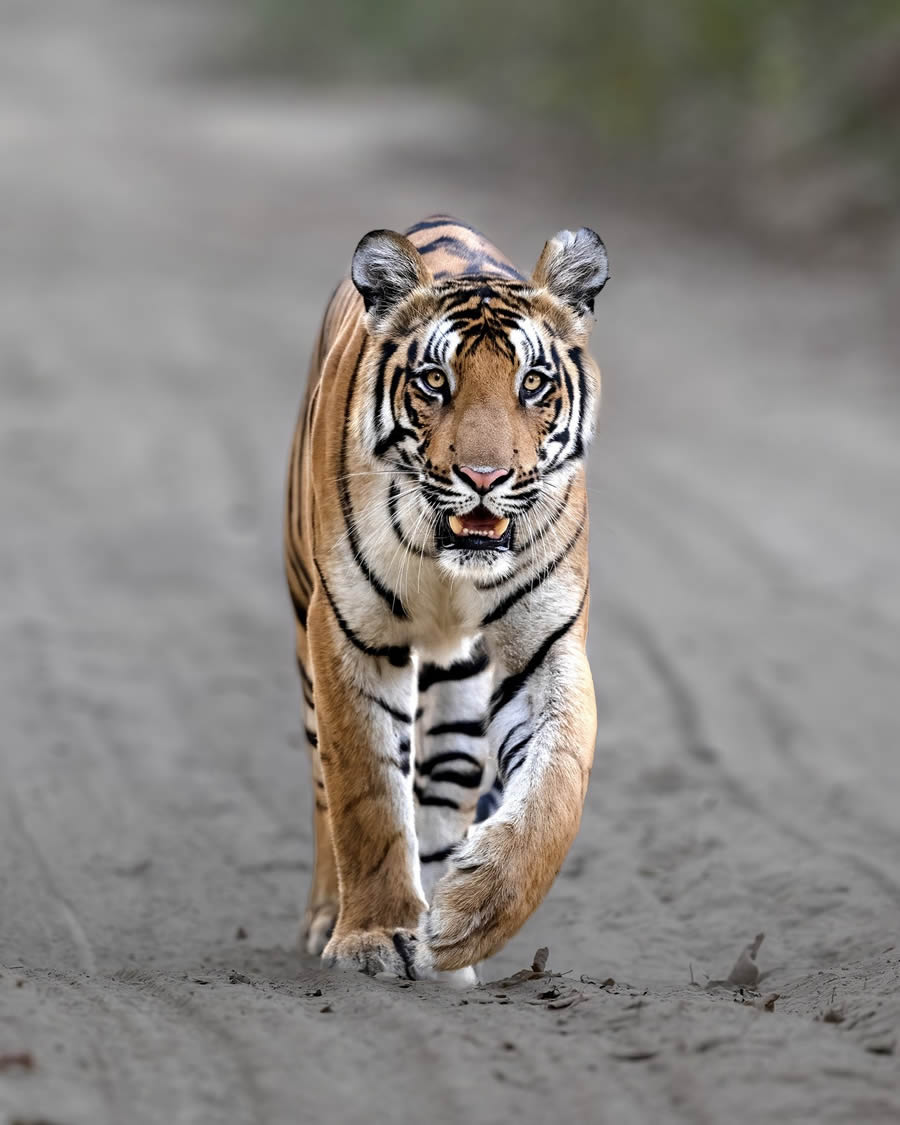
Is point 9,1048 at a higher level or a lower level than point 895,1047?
lower

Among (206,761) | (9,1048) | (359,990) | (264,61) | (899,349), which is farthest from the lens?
(264,61)

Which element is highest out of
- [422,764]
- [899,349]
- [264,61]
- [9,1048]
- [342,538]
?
[264,61]

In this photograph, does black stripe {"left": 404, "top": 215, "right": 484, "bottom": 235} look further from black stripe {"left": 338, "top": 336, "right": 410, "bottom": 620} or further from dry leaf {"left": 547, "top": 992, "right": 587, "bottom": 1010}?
dry leaf {"left": 547, "top": 992, "right": 587, "bottom": 1010}

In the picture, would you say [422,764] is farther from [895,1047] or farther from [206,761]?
[895,1047]

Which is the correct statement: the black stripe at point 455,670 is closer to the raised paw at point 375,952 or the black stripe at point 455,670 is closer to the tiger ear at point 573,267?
the raised paw at point 375,952

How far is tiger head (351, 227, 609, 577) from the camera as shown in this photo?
10.6 feet

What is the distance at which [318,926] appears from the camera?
417 cm

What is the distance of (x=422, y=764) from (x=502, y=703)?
30.3 inches

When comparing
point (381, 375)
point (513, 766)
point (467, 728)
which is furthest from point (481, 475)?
point (467, 728)

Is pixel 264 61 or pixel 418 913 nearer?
pixel 418 913

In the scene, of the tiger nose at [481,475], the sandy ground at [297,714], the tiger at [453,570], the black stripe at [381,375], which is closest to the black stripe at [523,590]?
the tiger at [453,570]

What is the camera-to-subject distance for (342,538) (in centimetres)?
354

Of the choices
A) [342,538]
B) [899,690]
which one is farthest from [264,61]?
[342,538]

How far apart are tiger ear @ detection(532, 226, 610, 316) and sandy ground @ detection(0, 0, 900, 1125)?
4.83 ft
